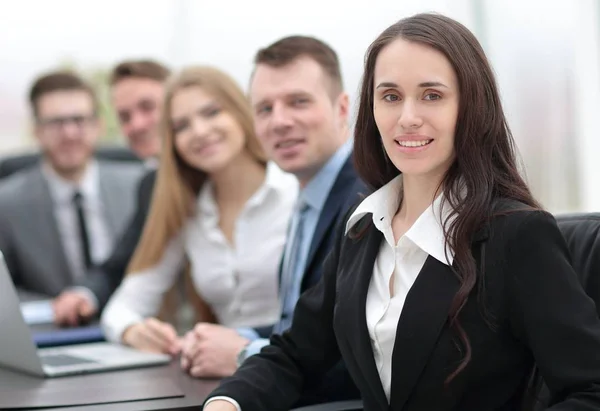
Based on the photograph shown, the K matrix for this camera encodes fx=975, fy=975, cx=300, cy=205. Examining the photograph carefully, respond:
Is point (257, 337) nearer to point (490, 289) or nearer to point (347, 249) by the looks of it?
point (347, 249)

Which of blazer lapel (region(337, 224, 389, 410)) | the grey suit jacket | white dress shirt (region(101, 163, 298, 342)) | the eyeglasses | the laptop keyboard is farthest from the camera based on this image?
the eyeglasses

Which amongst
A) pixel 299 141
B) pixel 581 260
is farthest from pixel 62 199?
pixel 581 260

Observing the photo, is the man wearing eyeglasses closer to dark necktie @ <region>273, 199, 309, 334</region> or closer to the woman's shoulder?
dark necktie @ <region>273, 199, 309, 334</region>

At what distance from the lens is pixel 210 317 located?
3039 mm

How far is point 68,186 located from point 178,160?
5.44ft

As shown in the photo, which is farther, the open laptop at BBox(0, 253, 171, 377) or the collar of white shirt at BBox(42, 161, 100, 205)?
the collar of white shirt at BBox(42, 161, 100, 205)

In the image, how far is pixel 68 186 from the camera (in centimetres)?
446

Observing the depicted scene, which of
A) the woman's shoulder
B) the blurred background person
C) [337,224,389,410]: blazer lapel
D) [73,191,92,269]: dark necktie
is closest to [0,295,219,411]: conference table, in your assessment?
[337,224,389,410]: blazer lapel

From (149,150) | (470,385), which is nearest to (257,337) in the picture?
(470,385)

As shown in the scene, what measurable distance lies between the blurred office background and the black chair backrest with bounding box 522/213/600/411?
50.7 inches

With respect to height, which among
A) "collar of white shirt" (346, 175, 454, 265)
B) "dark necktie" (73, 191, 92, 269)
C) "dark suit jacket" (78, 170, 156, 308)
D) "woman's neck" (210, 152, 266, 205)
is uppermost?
"collar of white shirt" (346, 175, 454, 265)

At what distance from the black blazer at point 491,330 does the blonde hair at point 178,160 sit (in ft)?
3.90

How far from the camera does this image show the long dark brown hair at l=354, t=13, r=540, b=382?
158cm

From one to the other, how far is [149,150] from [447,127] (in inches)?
122
